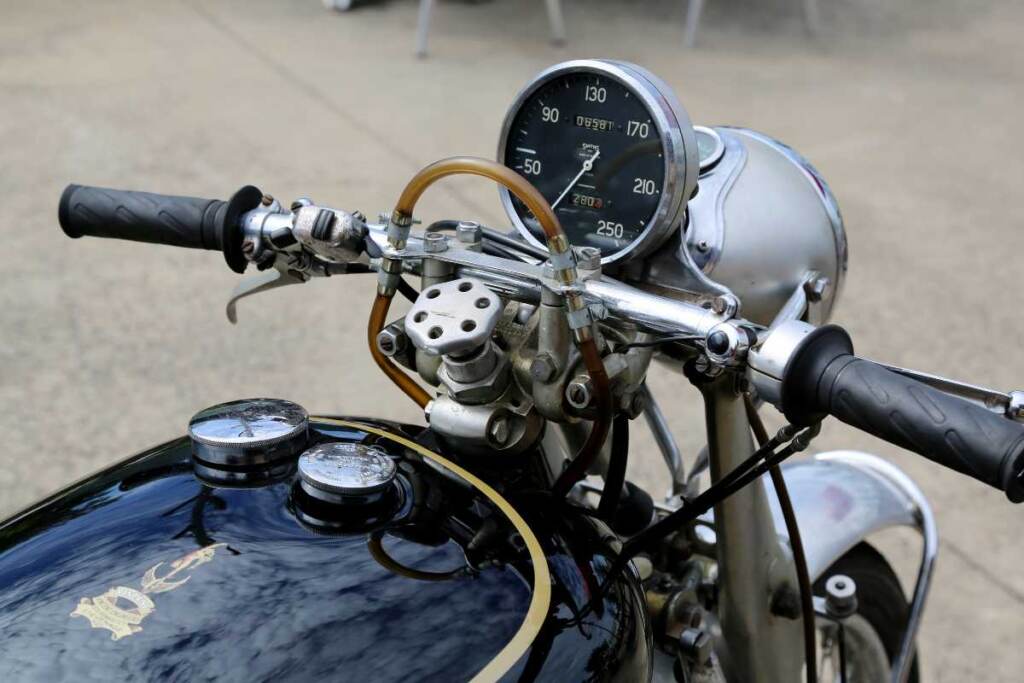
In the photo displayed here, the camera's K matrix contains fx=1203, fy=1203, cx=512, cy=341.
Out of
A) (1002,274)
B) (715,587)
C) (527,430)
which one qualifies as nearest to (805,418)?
(527,430)

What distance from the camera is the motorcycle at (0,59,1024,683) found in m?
0.97

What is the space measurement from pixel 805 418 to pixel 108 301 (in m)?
3.05

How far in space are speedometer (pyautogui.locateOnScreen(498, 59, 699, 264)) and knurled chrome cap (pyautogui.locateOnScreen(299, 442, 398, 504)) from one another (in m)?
0.33

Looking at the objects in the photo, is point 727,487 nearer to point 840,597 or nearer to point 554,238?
point 554,238

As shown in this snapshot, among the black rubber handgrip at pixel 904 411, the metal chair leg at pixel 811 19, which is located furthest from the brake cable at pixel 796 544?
the metal chair leg at pixel 811 19

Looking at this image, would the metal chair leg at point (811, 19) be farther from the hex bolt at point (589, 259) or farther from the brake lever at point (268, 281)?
the hex bolt at point (589, 259)

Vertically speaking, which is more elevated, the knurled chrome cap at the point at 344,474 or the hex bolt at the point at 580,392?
the hex bolt at the point at 580,392

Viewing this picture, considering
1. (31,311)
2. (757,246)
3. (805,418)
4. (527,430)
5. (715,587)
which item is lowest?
(31,311)

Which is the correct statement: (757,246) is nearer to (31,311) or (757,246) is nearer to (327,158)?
(31,311)

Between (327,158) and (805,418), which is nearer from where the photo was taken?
(805,418)

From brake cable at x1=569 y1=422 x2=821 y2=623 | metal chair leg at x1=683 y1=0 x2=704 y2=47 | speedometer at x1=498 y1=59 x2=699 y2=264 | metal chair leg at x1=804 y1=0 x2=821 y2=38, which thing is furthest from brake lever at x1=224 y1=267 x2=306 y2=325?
metal chair leg at x1=804 y1=0 x2=821 y2=38

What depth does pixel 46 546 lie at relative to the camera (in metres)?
1.05

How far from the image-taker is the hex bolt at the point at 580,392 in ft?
3.74

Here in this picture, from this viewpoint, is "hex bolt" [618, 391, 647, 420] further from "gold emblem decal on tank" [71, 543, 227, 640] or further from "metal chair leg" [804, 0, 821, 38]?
"metal chair leg" [804, 0, 821, 38]
